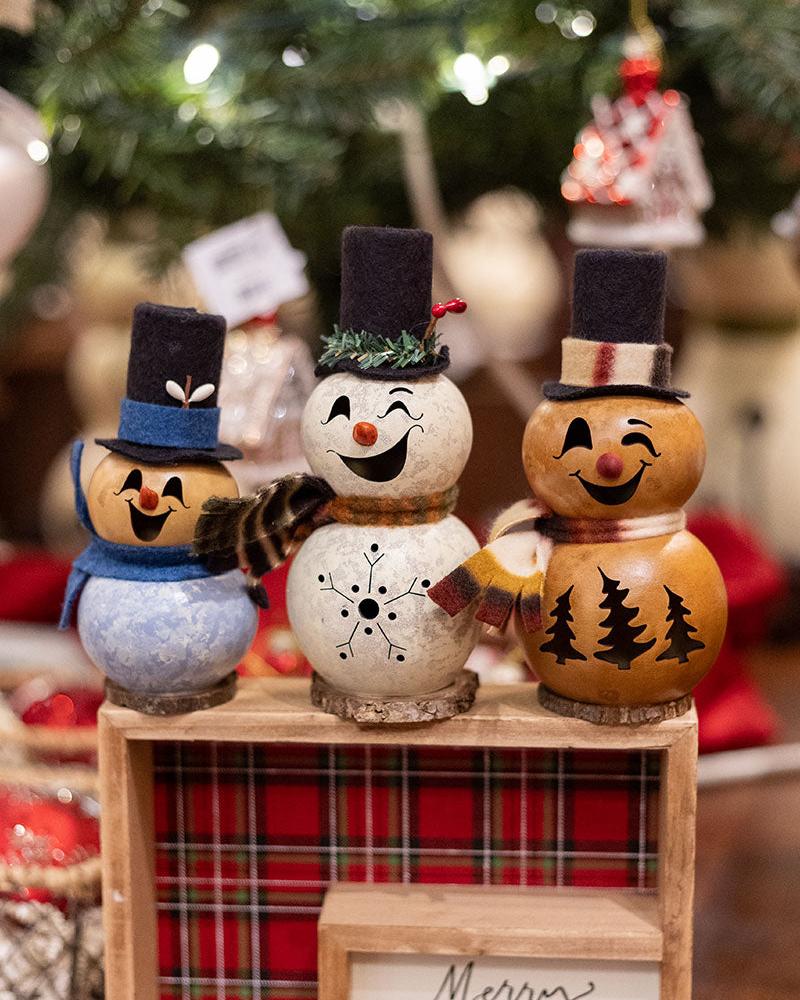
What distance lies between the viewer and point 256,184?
1073 mm

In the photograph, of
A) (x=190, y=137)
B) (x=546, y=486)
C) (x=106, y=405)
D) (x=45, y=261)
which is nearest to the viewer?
(x=546, y=486)

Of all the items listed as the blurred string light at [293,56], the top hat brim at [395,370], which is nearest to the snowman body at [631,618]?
the top hat brim at [395,370]

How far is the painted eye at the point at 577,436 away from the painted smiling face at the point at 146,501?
0.57 ft

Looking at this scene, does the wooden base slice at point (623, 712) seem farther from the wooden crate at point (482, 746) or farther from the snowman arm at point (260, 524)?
the snowman arm at point (260, 524)

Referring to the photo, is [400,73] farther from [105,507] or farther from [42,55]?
[105,507]

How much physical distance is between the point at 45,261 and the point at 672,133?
0.58 metres

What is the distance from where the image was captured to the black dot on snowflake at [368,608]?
0.61 m


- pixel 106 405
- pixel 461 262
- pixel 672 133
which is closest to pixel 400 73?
pixel 672 133

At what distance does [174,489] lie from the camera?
0.62 m

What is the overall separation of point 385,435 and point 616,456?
106 mm

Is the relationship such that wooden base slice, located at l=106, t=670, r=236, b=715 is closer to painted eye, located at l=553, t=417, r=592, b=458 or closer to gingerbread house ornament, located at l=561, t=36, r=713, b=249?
painted eye, located at l=553, t=417, r=592, b=458

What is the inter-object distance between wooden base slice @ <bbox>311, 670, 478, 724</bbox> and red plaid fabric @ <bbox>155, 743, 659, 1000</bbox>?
7cm

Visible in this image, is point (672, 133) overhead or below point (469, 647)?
overhead

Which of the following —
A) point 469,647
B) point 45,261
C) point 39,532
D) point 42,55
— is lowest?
point 39,532
